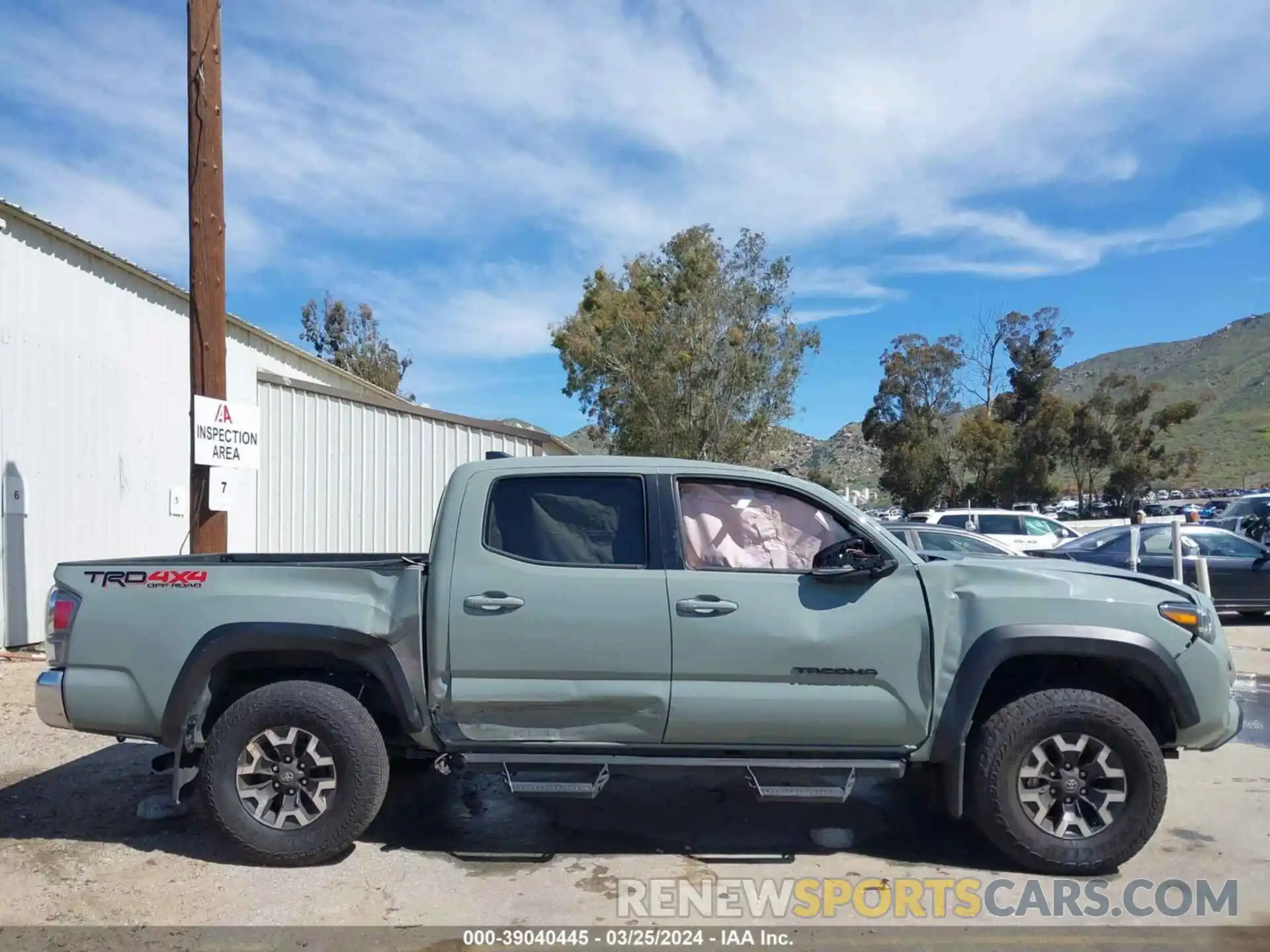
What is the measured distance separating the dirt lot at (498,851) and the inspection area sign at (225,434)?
241cm

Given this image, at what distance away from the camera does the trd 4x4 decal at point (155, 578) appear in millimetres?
5020

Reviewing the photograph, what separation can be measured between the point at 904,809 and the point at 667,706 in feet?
6.54

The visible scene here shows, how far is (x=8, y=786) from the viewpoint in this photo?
20.6 feet

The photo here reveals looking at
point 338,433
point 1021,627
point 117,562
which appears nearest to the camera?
point 1021,627

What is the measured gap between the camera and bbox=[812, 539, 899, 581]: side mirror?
4.81m

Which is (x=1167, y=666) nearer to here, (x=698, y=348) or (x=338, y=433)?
(x=338, y=433)

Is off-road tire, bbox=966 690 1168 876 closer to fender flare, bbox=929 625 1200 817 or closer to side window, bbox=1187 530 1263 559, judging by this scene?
fender flare, bbox=929 625 1200 817

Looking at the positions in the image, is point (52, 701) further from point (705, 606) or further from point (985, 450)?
point (985, 450)

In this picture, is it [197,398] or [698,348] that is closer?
[197,398]

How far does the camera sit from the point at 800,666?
4785 mm

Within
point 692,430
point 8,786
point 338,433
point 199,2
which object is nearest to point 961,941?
point 8,786

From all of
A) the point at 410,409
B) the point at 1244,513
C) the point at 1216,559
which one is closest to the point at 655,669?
the point at 410,409

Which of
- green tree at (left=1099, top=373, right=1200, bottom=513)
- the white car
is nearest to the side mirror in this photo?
the white car

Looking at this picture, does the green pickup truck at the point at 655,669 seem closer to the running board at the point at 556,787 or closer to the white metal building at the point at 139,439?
the running board at the point at 556,787
